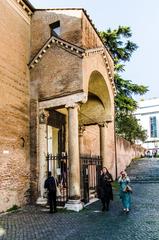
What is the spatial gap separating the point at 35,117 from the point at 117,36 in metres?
15.4

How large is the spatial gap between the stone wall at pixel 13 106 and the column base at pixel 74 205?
1989mm

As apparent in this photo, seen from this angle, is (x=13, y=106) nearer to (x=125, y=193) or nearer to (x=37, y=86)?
(x=37, y=86)

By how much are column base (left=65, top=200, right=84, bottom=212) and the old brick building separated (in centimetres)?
5

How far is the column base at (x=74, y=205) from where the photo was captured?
12.0 meters

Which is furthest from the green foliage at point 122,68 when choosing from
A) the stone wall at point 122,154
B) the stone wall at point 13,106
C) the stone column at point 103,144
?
the stone wall at point 13,106

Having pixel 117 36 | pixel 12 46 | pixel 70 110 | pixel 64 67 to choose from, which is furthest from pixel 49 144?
pixel 117 36

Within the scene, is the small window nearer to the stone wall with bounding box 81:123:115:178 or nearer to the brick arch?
the brick arch

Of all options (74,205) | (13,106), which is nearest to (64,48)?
(13,106)

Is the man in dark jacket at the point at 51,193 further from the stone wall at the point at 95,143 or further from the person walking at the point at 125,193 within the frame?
the stone wall at the point at 95,143

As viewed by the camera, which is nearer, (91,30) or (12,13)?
(12,13)

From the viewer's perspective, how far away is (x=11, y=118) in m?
12.6

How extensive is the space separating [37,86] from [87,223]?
677cm

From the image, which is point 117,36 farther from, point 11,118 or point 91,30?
point 11,118

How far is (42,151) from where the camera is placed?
1377cm
